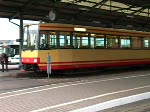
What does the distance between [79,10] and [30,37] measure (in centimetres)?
821

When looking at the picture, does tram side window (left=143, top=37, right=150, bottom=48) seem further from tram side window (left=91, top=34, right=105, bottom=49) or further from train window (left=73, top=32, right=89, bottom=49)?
train window (left=73, top=32, right=89, bottom=49)

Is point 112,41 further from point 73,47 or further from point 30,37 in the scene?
point 30,37

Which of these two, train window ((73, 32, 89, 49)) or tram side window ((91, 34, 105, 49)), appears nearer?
train window ((73, 32, 89, 49))

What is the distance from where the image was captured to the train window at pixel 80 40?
2189 cm

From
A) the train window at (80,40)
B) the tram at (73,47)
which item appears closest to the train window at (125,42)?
the tram at (73,47)

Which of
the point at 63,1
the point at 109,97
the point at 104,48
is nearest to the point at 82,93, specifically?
the point at 109,97

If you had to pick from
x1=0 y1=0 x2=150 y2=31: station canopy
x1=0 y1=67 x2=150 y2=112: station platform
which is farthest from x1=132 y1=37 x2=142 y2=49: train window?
x1=0 y1=67 x2=150 y2=112: station platform

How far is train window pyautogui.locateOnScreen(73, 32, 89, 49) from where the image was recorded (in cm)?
2189

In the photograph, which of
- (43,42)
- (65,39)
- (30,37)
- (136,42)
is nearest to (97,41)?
(65,39)

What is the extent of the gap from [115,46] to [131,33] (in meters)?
2.32

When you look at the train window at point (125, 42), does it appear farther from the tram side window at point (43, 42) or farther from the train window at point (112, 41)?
the tram side window at point (43, 42)

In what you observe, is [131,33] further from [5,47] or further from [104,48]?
[5,47]

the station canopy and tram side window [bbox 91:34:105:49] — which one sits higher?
the station canopy

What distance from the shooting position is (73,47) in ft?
71.3
